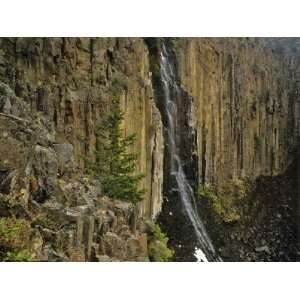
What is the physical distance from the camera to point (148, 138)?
5.78 m

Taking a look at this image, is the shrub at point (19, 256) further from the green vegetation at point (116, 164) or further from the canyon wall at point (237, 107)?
the canyon wall at point (237, 107)

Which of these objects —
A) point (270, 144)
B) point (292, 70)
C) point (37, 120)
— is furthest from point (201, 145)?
point (37, 120)

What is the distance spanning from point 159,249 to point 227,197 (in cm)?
72

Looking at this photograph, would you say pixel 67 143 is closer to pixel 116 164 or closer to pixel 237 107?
pixel 116 164

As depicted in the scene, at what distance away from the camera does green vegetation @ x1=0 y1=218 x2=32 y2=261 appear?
562 cm

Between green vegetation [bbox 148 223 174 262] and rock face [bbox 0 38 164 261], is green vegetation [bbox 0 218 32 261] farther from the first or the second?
green vegetation [bbox 148 223 174 262]

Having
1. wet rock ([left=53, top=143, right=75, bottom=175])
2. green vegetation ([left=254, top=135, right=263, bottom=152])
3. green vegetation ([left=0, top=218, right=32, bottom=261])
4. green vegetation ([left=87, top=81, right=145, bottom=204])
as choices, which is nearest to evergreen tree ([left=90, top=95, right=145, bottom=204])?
green vegetation ([left=87, top=81, right=145, bottom=204])

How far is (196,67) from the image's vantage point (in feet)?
18.9

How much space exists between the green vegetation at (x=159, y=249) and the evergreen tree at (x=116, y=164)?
349 millimetres

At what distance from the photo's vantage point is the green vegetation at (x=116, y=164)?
5.74 meters

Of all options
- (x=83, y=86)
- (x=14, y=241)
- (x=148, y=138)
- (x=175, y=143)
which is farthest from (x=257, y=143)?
(x=14, y=241)

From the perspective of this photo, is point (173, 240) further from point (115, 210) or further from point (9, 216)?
point (9, 216)
